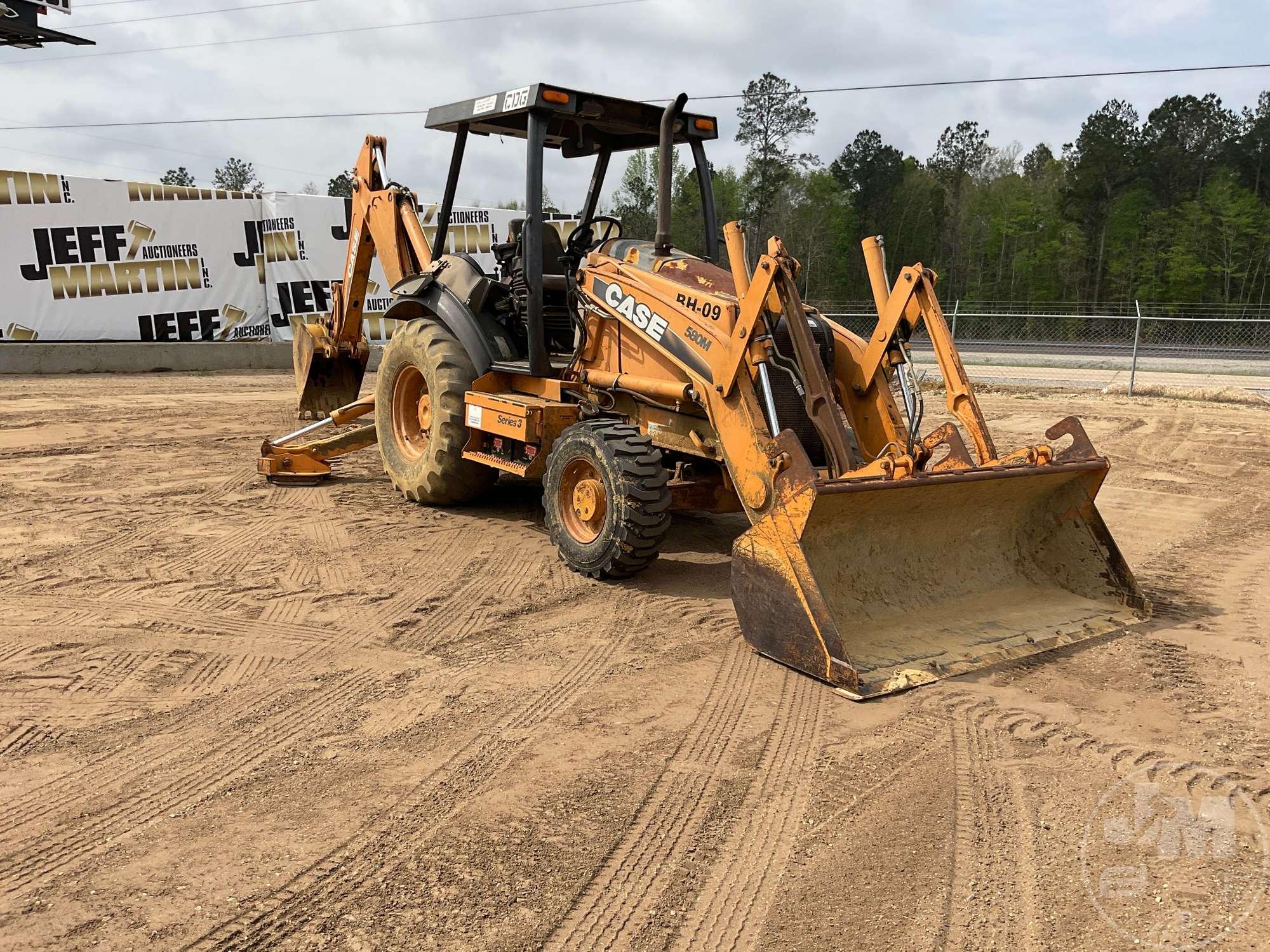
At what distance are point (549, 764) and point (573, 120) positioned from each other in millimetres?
4496

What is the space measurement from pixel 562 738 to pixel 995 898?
1.61 metres

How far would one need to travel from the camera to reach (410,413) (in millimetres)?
7992

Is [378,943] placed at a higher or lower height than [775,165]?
lower

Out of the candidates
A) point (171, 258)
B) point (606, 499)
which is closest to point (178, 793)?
point (606, 499)

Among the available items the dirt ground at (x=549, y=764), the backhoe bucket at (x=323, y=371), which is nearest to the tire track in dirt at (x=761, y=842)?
the dirt ground at (x=549, y=764)

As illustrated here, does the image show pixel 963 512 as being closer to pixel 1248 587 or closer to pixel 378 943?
pixel 1248 587

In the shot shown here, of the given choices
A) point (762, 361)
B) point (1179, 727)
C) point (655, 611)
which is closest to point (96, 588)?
point (655, 611)

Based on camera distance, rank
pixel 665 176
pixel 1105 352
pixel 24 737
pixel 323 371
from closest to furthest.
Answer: pixel 24 737 < pixel 665 176 < pixel 323 371 < pixel 1105 352

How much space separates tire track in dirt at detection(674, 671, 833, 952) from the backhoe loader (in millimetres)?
431

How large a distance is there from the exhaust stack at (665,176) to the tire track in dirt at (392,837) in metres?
3.05

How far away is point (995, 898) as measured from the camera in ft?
9.20

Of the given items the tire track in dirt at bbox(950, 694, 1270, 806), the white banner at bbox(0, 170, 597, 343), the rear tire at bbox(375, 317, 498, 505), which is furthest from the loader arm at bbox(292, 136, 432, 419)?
the white banner at bbox(0, 170, 597, 343)

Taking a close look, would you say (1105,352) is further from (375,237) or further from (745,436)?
(745,436)

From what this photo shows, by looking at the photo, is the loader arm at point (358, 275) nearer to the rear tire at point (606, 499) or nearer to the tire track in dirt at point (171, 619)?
the rear tire at point (606, 499)
